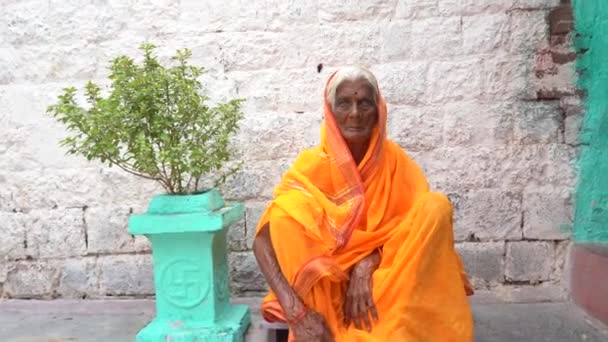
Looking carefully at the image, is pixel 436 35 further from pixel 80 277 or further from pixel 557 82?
pixel 80 277

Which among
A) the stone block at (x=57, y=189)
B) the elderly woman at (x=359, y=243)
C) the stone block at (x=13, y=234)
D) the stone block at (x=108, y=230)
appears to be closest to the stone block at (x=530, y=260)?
the elderly woman at (x=359, y=243)

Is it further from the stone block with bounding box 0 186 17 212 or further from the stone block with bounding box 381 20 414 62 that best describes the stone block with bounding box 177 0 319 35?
the stone block with bounding box 0 186 17 212

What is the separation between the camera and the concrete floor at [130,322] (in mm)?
2711

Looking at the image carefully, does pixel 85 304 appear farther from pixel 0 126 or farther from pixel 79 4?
pixel 79 4

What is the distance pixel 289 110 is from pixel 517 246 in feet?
5.57

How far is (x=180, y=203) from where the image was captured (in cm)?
252

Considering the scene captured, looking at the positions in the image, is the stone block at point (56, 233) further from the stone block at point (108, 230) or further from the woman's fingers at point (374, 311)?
the woman's fingers at point (374, 311)

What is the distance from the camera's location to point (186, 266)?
2.55 metres

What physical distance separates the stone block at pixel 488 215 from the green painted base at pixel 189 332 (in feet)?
5.17

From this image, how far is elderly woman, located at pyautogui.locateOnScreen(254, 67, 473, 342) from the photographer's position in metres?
2.00

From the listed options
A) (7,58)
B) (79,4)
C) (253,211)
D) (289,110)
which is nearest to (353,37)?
(289,110)

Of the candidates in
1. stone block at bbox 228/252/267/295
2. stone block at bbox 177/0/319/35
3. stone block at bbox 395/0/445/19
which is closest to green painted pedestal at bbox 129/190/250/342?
stone block at bbox 228/252/267/295

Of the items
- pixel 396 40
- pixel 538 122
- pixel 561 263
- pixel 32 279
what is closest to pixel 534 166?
pixel 538 122

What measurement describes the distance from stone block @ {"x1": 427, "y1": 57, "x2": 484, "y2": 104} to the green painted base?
6.06ft
